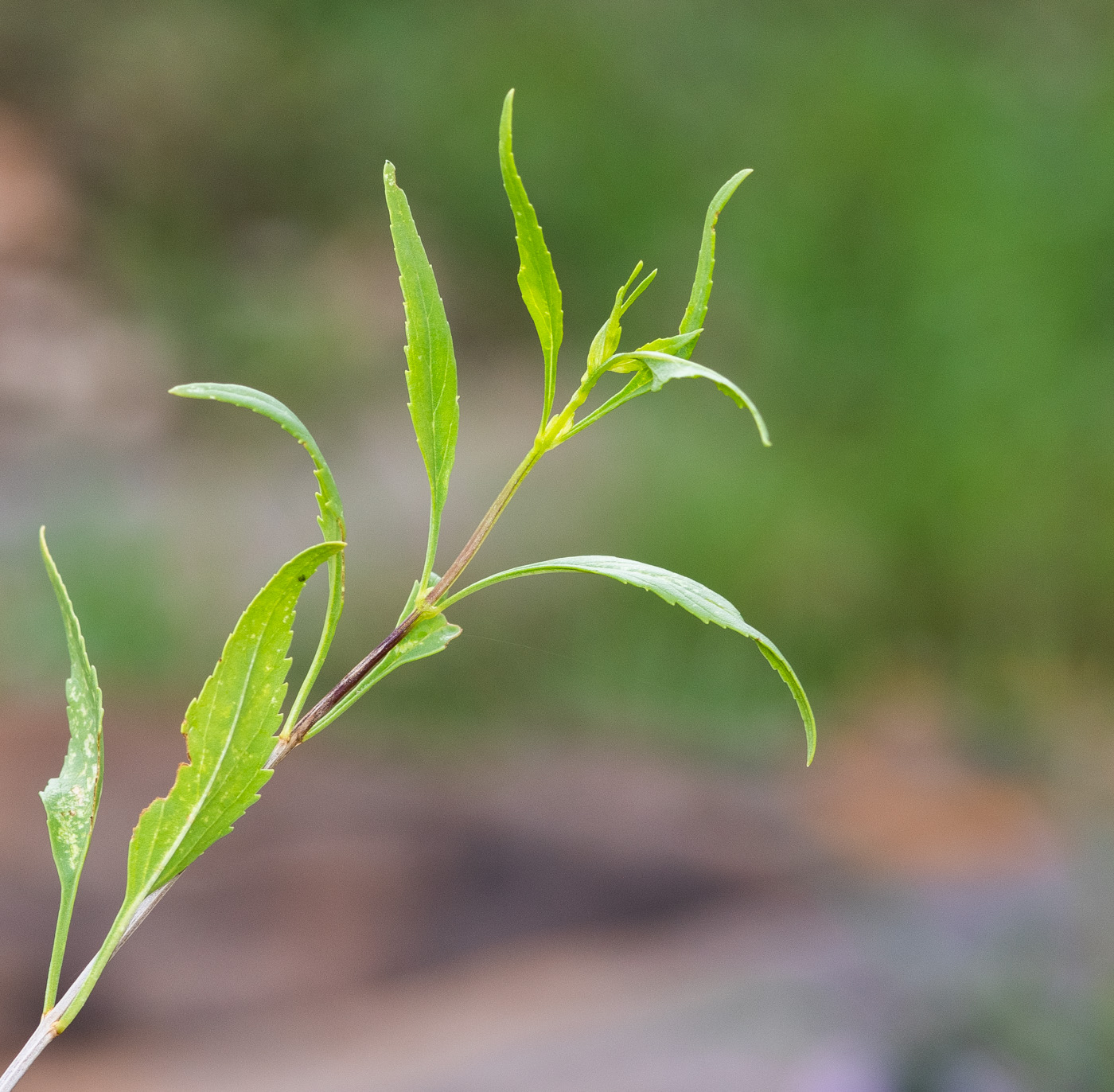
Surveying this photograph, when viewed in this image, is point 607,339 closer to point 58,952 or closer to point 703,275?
point 703,275

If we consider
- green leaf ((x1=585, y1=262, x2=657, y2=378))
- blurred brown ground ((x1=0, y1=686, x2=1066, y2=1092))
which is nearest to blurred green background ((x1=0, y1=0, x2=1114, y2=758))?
blurred brown ground ((x1=0, y1=686, x2=1066, y2=1092))

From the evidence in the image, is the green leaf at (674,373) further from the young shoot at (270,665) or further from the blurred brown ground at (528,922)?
the blurred brown ground at (528,922)

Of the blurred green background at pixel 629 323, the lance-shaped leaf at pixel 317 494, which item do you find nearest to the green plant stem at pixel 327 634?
the lance-shaped leaf at pixel 317 494

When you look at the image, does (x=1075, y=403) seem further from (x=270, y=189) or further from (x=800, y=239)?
(x=270, y=189)

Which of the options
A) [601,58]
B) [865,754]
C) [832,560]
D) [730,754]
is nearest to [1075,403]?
[832,560]

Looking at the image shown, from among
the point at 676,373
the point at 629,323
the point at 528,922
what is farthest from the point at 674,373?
the point at 629,323

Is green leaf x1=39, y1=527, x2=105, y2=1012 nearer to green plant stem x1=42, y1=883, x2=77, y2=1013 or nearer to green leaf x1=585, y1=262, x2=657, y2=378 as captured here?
green plant stem x1=42, y1=883, x2=77, y2=1013
